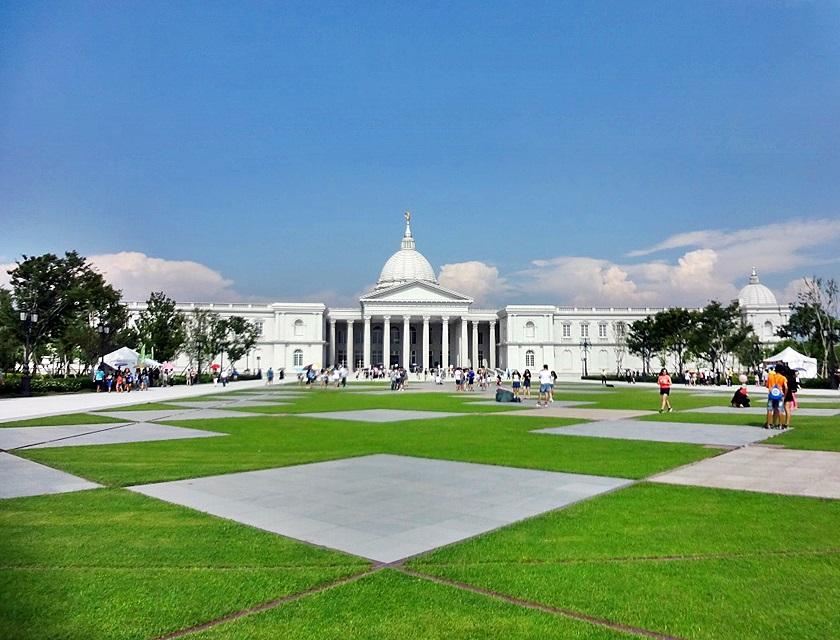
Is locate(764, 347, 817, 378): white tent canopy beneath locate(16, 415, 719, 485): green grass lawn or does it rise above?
above

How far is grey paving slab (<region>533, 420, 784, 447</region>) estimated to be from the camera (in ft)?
51.9

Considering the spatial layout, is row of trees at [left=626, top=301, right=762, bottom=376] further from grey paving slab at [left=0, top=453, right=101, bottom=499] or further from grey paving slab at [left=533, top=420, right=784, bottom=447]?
grey paving slab at [left=0, top=453, right=101, bottom=499]

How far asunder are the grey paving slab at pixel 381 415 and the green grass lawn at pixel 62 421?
21.7ft

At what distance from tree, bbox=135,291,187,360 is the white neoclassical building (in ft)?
137

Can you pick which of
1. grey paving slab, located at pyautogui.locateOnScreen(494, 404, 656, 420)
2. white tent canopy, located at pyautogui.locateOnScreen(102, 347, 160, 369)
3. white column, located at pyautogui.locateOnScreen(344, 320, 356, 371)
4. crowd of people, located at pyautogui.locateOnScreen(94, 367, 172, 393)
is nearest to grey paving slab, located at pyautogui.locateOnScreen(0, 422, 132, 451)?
grey paving slab, located at pyautogui.locateOnScreen(494, 404, 656, 420)

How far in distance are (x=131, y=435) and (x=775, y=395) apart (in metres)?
17.1

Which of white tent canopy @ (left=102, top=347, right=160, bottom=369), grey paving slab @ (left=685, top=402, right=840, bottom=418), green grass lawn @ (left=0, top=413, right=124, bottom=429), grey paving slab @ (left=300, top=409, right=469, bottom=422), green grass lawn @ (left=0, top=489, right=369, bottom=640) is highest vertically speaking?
white tent canopy @ (left=102, top=347, right=160, bottom=369)

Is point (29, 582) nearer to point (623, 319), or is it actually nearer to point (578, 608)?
point (578, 608)

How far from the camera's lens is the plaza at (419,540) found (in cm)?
490

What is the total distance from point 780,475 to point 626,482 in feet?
9.13

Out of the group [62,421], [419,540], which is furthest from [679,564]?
[62,421]

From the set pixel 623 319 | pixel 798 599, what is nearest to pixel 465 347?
pixel 623 319

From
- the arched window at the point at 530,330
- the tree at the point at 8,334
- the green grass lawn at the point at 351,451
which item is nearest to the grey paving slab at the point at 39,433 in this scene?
the green grass lawn at the point at 351,451

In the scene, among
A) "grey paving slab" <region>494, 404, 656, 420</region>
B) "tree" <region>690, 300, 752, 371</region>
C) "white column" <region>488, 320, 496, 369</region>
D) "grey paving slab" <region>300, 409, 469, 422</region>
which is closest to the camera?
"grey paving slab" <region>300, 409, 469, 422</region>
